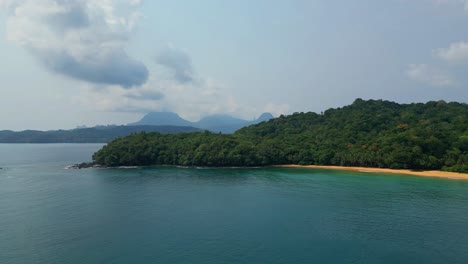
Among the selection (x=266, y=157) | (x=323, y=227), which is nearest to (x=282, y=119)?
(x=266, y=157)

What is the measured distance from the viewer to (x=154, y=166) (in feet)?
275

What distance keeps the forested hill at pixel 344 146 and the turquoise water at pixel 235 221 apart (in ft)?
42.3

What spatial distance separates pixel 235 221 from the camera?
3350 centimetres

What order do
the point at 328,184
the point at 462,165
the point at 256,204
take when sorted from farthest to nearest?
1. the point at 462,165
2. the point at 328,184
3. the point at 256,204

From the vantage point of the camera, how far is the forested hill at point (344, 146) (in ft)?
228

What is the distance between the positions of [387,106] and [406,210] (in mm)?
93605

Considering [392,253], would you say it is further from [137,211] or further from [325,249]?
[137,211]

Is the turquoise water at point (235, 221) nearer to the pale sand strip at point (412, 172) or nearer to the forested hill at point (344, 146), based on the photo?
the pale sand strip at point (412, 172)

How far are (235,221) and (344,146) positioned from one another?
56.3 metres

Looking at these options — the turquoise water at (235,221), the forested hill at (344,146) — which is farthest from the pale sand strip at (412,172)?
the turquoise water at (235,221)

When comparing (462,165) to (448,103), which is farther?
(448,103)

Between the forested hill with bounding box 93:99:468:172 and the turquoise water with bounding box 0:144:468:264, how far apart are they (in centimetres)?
1291

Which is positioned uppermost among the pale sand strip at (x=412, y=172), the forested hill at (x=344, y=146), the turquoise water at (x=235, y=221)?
the forested hill at (x=344, y=146)

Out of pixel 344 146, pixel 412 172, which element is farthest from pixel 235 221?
pixel 344 146
